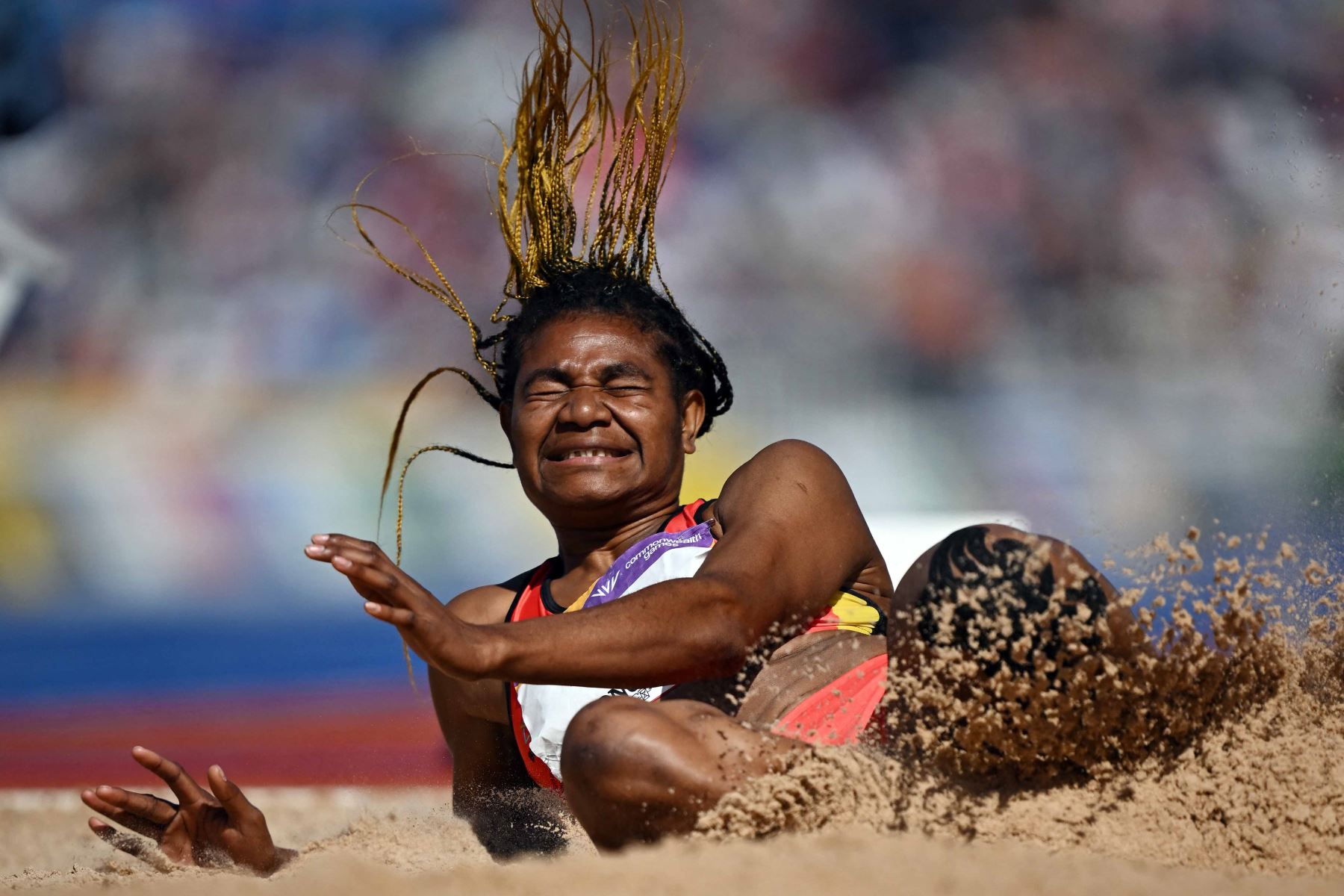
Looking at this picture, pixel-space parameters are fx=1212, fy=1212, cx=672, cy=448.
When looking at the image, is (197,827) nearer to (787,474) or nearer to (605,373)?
(605,373)

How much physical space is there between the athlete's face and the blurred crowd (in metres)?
3.04

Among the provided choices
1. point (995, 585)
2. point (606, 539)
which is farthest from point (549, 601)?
point (995, 585)

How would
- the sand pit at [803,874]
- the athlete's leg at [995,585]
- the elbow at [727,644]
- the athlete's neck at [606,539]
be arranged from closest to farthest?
the sand pit at [803,874] < the athlete's leg at [995,585] < the elbow at [727,644] < the athlete's neck at [606,539]

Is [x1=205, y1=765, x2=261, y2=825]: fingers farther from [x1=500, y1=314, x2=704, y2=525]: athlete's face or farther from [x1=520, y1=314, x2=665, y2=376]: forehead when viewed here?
[x1=520, y1=314, x2=665, y2=376]: forehead

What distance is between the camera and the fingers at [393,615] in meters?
1.31

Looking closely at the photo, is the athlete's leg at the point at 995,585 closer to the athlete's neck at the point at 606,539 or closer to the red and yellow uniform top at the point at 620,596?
the red and yellow uniform top at the point at 620,596

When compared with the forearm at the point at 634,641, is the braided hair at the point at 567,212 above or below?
above

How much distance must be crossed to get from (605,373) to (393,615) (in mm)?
863

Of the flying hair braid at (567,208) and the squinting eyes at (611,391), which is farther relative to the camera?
the flying hair braid at (567,208)

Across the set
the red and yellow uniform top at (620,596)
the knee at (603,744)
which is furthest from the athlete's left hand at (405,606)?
the red and yellow uniform top at (620,596)

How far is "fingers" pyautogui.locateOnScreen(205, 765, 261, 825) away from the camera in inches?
76.8

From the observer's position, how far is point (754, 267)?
222 inches

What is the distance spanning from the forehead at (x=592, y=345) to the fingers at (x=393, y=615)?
0.84m

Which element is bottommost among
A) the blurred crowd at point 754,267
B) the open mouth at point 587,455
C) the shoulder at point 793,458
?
the shoulder at point 793,458
